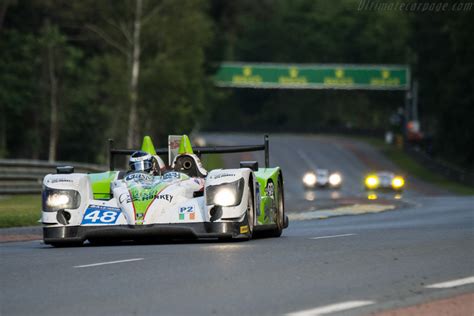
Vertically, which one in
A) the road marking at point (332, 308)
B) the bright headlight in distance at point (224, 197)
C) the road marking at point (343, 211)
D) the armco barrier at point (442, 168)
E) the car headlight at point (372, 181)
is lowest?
the road marking at point (332, 308)

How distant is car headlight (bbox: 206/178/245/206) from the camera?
16438 millimetres

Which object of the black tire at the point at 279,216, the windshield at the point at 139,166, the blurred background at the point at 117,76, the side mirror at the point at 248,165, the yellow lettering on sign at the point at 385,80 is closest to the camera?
the windshield at the point at 139,166

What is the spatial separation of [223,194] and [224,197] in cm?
4

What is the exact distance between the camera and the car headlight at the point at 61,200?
1653 centimetres

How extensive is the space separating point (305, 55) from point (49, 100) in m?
98.1

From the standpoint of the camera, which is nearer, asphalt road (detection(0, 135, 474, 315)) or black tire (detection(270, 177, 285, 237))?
asphalt road (detection(0, 135, 474, 315))

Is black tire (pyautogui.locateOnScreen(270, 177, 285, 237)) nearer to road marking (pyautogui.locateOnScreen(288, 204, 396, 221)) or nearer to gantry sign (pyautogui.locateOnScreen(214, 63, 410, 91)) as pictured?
road marking (pyautogui.locateOnScreen(288, 204, 396, 221))

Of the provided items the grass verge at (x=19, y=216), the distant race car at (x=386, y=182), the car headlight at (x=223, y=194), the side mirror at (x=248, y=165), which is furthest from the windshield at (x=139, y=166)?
the distant race car at (x=386, y=182)

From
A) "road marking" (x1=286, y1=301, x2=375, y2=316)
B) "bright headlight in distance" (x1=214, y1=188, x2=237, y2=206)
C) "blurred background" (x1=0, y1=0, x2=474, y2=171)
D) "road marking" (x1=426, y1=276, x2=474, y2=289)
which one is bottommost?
"road marking" (x1=286, y1=301, x2=375, y2=316)

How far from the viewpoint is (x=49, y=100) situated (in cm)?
7275

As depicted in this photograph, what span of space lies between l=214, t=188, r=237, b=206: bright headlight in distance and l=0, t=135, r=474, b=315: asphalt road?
0.51 metres

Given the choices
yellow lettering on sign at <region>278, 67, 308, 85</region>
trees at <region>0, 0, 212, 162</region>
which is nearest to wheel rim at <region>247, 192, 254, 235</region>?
trees at <region>0, 0, 212, 162</region>

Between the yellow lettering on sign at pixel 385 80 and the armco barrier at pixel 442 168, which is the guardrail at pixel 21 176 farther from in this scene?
the yellow lettering on sign at pixel 385 80

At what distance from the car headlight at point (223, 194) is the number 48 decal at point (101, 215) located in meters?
1.12
